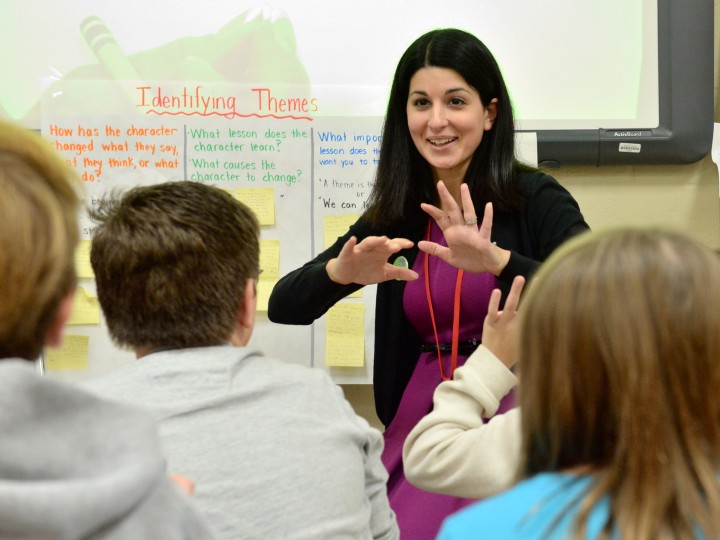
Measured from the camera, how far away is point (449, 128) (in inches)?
79.6

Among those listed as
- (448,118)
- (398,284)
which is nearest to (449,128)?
(448,118)

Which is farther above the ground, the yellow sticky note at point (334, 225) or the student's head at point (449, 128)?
the student's head at point (449, 128)

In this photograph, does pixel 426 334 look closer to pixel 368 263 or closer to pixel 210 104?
pixel 368 263

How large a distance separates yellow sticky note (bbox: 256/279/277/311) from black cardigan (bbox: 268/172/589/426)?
1.71 ft

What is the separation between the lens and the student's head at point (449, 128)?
199cm

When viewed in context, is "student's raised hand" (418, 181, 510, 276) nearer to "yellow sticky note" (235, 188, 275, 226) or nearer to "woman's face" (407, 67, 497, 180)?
"woman's face" (407, 67, 497, 180)

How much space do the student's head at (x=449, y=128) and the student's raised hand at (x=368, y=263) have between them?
0.24m

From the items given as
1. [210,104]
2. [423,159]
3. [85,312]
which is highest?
[210,104]

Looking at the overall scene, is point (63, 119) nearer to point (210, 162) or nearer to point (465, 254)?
point (210, 162)

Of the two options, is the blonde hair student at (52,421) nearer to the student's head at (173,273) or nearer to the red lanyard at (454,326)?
the student's head at (173,273)

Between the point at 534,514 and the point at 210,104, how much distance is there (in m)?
2.11

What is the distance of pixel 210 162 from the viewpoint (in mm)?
2656

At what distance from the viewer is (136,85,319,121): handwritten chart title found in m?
2.64

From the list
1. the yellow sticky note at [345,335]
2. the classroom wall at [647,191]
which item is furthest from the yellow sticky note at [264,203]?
the classroom wall at [647,191]
